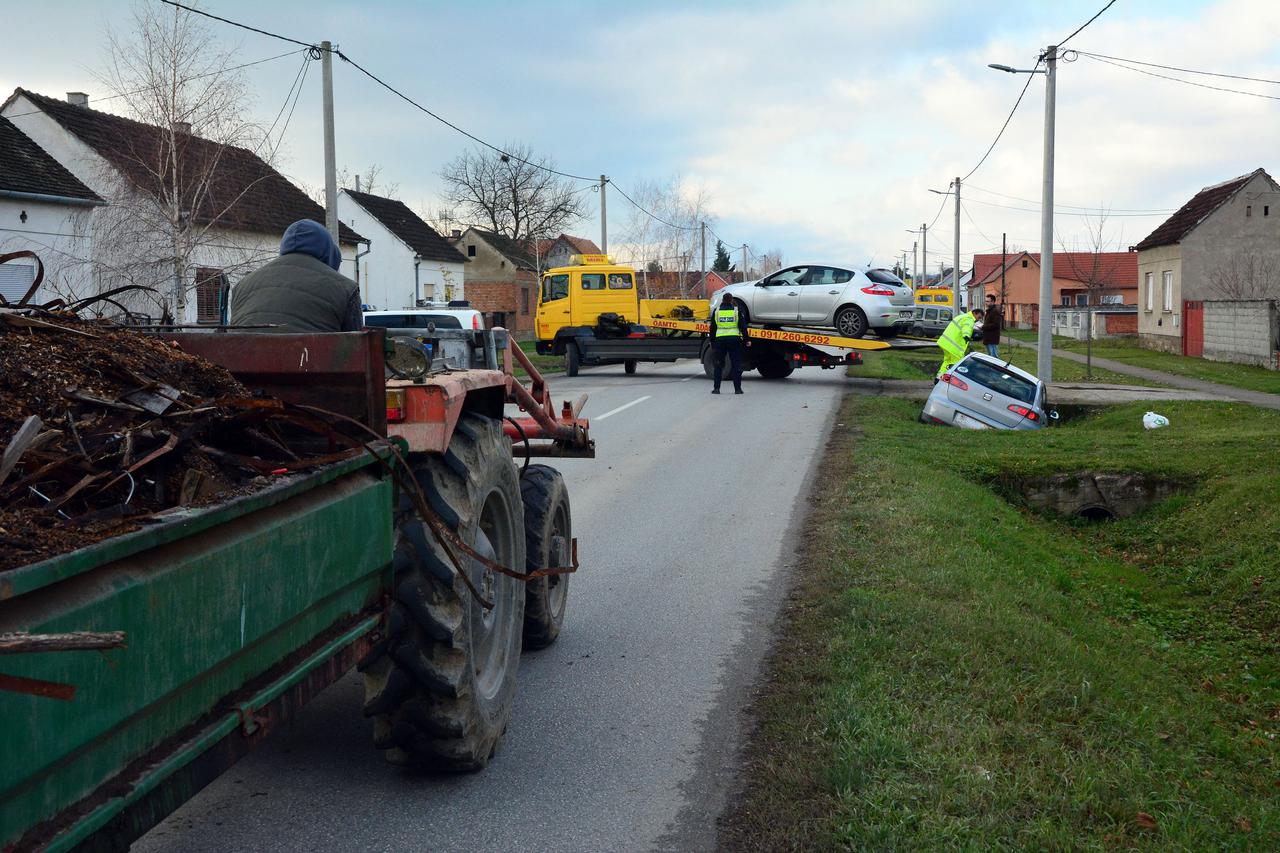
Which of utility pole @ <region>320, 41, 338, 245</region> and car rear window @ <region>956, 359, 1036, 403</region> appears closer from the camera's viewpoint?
car rear window @ <region>956, 359, 1036, 403</region>

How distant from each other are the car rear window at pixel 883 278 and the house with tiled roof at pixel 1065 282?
46.1m

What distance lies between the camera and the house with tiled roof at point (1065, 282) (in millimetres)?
79812

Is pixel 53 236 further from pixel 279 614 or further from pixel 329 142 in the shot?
pixel 279 614

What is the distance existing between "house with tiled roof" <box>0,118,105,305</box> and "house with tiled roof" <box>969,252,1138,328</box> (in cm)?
5411

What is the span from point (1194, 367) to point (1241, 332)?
1.49 metres

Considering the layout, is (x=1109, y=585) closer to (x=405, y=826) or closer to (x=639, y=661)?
(x=639, y=661)

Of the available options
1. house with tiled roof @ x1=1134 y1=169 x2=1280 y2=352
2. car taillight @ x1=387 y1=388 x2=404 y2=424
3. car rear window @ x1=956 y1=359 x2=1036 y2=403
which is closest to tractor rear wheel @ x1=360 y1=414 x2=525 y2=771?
car taillight @ x1=387 y1=388 x2=404 y2=424

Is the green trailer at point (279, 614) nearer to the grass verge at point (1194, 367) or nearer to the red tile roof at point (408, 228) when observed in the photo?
the grass verge at point (1194, 367)

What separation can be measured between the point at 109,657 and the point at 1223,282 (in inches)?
1717

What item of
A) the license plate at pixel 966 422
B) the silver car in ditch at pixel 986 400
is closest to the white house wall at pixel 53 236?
the silver car in ditch at pixel 986 400

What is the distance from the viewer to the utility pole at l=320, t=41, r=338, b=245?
74.3 ft

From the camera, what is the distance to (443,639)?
399cm

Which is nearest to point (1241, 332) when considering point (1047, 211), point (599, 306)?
point (1047, 211)

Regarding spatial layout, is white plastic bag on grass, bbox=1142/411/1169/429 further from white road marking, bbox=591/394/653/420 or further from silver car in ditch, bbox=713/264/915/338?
white road marking, bbox=591/394/653/420
